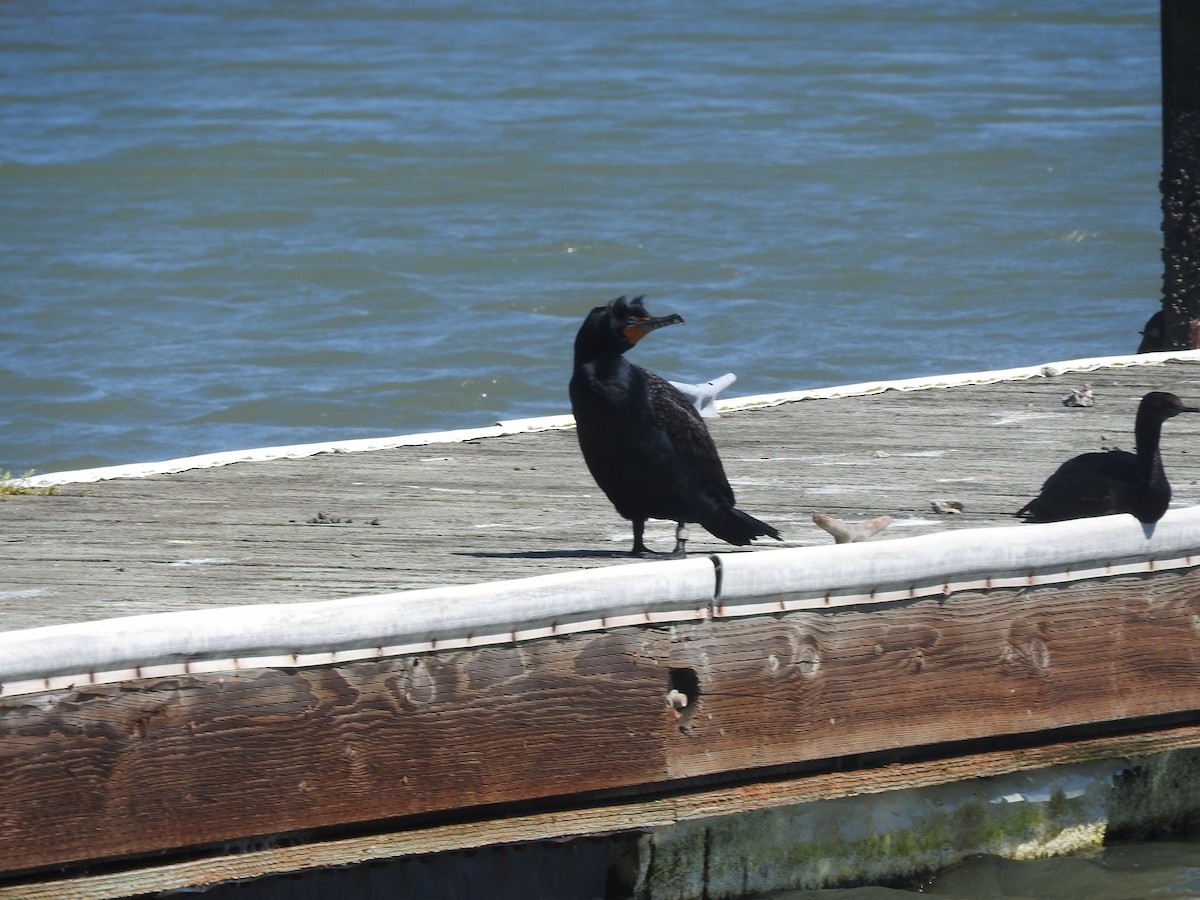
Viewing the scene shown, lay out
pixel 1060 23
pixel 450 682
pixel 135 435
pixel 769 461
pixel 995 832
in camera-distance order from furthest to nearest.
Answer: pixel 1060 23, pixel 135 435, pixel 769 461, pixel 995 832, pixel 450 682

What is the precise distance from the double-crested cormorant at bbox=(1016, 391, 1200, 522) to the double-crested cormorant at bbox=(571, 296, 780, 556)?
30.9 inches

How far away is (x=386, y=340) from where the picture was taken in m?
16.0

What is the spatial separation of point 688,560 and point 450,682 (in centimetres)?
63

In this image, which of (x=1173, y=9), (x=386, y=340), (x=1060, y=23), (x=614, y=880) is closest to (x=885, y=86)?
(x=1060, y=23)

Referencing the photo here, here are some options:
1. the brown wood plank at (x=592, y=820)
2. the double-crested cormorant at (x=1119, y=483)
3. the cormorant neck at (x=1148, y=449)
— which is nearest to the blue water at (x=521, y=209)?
the double-crested cormorant at (x=1119, y=483)

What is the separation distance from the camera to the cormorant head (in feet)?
15.6

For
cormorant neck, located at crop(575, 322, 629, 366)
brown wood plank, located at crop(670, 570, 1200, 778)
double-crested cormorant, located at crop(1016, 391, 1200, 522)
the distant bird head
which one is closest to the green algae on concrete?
brown wood plank, located at crop(670, 570, 1200, 778)

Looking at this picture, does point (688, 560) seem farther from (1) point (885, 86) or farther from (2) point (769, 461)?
(1) point (885, 86)

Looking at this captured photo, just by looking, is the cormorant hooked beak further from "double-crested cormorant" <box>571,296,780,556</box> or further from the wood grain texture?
the wood grain texture

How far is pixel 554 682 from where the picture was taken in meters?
4.12

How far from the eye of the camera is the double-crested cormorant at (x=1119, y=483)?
4676 millimetres

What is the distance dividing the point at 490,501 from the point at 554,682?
1.65 m

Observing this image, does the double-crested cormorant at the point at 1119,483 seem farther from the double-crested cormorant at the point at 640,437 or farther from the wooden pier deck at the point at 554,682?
the double-crested cormorant at the point at 640,437

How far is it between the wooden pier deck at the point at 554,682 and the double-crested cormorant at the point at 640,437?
0.21 metres
